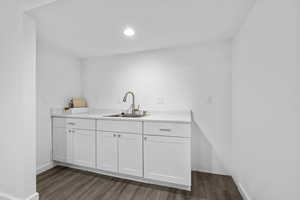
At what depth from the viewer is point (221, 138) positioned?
2.17 meters

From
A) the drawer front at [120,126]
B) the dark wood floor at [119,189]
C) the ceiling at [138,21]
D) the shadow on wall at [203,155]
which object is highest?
the ceiling at [138,21]

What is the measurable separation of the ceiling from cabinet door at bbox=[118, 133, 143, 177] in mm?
1395

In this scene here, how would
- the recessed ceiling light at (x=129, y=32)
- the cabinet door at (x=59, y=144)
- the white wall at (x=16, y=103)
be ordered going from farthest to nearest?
the cabinet door at (x=59, y=144), the recessed ceiling light at (x=129, y=32), the white wall at (x=16, y=103)

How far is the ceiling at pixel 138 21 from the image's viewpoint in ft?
4.39

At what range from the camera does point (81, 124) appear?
2240 mm

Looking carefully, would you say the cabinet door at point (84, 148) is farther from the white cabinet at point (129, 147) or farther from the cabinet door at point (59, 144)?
A: the cabinet door at point (59, 144)

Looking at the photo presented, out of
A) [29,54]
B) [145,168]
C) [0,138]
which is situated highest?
[29,54]

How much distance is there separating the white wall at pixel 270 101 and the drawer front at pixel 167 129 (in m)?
0.63

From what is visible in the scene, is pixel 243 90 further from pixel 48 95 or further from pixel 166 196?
pixel 48 95

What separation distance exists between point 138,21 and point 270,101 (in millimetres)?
1455

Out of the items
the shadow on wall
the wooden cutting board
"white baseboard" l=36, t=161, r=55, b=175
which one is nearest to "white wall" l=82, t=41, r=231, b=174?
the shadow on wall

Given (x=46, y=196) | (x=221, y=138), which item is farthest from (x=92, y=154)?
(x=221, y=138)

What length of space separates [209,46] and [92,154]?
7.99ft

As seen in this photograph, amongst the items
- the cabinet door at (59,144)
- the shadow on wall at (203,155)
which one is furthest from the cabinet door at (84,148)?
the shadow on wall at (203,155)
